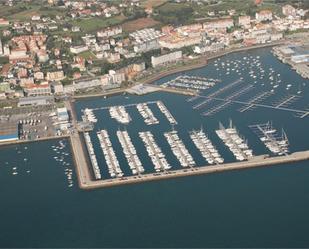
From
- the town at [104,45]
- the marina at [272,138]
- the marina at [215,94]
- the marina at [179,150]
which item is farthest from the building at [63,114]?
the marina at [272,138]

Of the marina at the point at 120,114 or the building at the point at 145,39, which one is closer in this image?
the marina at the point at 120,114

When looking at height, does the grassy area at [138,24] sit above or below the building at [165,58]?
above

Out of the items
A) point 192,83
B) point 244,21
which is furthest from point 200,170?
point 244,21

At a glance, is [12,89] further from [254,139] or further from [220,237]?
[220,237]

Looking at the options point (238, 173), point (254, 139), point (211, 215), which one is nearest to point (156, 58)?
point (254, 139)

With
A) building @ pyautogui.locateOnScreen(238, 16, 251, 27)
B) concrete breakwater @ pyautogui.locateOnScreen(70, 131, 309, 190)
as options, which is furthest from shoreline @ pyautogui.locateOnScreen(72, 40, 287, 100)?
concrete breakwater @ pyautogui.locateOnScreen(70, 131, 309, 190)

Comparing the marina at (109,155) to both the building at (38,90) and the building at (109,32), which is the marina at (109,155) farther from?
the building at (109,32)
